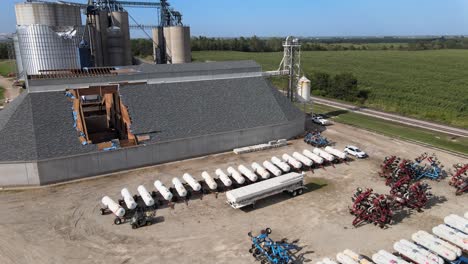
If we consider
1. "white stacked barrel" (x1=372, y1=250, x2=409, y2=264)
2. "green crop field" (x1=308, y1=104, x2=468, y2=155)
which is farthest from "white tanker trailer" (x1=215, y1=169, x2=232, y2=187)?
"green crop field" (x1=308, y1=104, x2=468, y2=155)

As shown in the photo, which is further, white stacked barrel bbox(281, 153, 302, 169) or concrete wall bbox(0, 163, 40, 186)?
white stacked barrel bbox(281, 153, 302, 169)

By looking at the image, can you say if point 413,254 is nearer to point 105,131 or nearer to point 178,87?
point 178,87

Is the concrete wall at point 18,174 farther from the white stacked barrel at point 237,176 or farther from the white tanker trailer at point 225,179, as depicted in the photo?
the white stacked barrel at point 237,176

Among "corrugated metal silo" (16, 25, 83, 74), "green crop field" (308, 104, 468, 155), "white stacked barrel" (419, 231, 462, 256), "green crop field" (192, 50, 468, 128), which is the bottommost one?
"white stacked barrel" (419, 231, 462, 256)

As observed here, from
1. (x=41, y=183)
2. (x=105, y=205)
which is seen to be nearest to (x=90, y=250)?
(x=105, y=205)

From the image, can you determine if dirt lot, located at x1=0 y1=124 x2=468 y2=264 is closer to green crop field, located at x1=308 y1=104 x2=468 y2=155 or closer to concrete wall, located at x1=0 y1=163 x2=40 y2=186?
concrete wall, located at x1=0 y1=163 x2=40 y2=186

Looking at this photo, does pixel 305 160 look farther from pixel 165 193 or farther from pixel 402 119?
pixel 402 119

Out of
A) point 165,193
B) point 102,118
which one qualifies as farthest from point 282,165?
point 102,118

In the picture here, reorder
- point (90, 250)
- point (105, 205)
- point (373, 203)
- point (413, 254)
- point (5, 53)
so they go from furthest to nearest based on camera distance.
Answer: point (5, 53) < point (105, 205) < point (373, 203) < point (90, 250) < point (413, 254)
